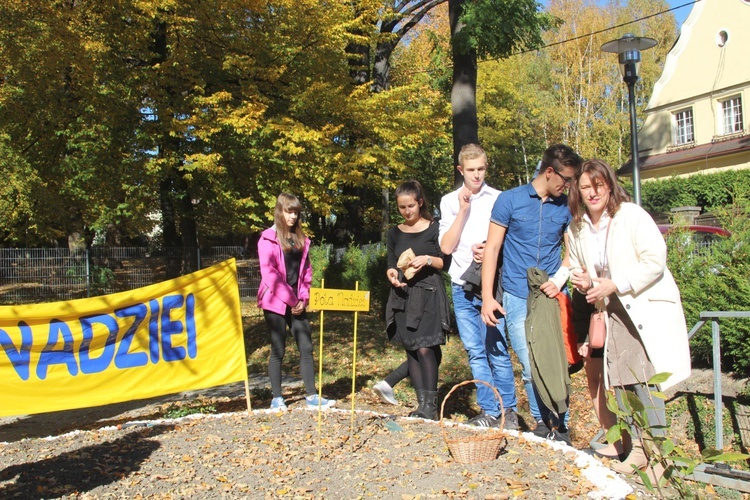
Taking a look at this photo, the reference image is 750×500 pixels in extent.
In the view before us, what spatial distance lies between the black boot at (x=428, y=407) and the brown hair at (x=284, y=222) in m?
1.81

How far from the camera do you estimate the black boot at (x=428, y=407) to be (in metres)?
5.45

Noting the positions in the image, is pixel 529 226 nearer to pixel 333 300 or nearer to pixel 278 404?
pixel 333 300

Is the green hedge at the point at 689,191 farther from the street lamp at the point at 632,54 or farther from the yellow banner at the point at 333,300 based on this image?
the yellow banner at the point at 333,300

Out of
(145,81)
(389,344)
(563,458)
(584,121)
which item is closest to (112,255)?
(145,81)

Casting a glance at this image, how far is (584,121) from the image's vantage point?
1786 inches

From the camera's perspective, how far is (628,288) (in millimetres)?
4059

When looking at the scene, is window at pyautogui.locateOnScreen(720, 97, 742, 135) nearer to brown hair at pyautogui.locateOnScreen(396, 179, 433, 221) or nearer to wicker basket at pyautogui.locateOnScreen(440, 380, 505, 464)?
brown hair at pyautogui.locateOnScreen(396, 179, 433, 221)

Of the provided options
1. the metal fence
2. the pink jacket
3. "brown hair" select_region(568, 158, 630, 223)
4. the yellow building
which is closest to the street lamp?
the pink jacket

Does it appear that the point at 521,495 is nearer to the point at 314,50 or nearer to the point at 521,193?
the point at 521,193

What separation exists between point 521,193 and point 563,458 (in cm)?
180

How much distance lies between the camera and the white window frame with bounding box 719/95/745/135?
1110 inches

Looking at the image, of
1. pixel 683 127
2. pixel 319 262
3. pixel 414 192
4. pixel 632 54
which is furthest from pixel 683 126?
pixel 414 192

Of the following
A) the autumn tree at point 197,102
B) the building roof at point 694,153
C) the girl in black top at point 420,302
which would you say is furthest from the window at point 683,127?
the girl in black top at point 420,302

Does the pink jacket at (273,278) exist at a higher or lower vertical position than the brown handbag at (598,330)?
higher
